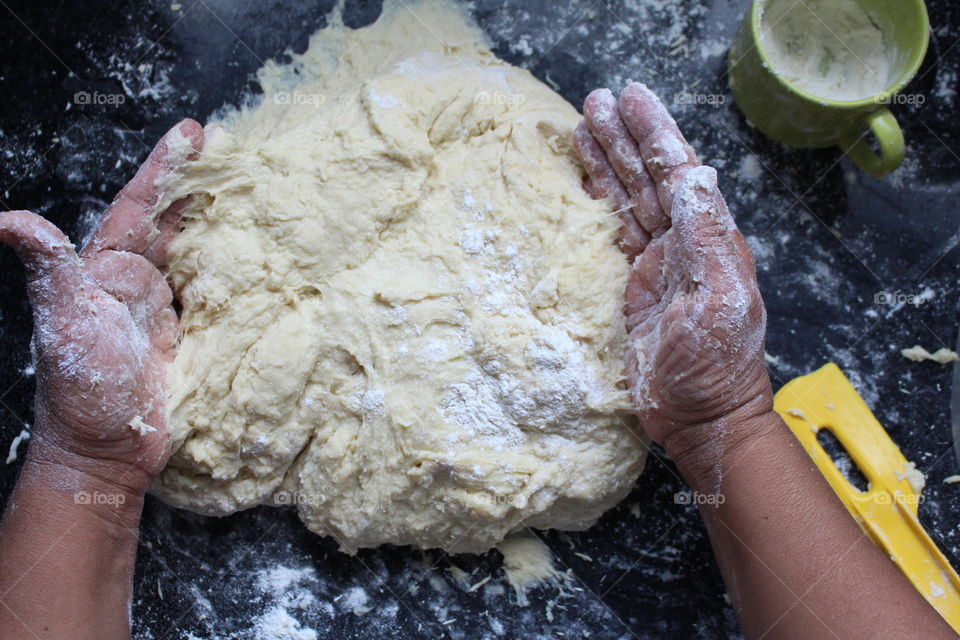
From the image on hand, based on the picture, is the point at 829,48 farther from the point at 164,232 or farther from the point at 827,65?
the point at 164,232

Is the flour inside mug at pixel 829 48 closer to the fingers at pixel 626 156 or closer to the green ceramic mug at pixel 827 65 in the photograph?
the green ceramic mug at pixel 827 65

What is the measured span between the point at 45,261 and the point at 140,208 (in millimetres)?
Result: 330

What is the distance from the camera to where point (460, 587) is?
212cm

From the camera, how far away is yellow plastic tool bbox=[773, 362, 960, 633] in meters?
1.99

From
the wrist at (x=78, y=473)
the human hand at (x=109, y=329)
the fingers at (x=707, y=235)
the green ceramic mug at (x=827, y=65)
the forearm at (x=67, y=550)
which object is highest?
the green ceramic mug at (x=827, y=65)

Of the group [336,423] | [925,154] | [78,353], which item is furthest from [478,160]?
[925,154]

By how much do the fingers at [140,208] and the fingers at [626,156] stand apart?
1.05 meters

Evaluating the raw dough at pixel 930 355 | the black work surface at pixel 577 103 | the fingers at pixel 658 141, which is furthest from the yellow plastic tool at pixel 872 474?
the fingers at pixel 658 141

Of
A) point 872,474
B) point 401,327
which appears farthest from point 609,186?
point 872,474

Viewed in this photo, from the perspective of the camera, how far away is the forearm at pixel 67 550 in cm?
157

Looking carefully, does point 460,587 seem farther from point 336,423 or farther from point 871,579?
point 871,579

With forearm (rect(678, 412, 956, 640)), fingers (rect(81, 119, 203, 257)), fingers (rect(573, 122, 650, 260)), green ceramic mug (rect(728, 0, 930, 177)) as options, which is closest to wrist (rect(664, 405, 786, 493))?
forearm (rect(678, 412, 956, 640))

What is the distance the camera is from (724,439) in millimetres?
1740

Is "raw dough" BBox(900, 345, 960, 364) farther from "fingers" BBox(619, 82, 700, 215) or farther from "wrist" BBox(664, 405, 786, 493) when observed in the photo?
"fingers" BBox(619, 82, 700, 215)
